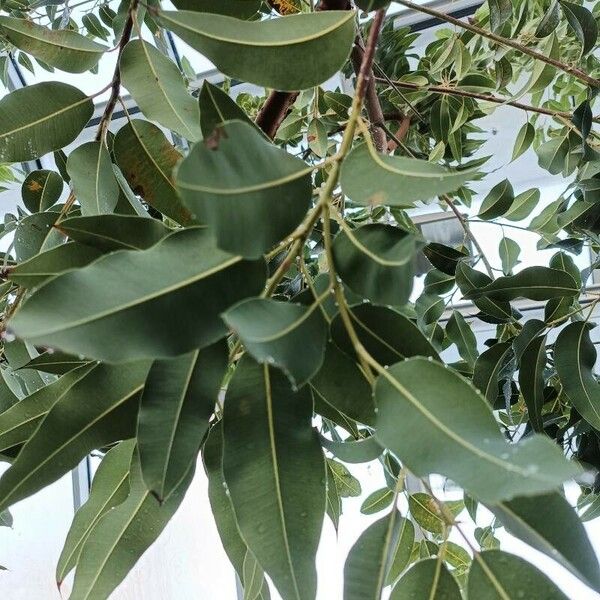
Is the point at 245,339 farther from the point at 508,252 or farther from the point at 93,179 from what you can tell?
the point at 508,252

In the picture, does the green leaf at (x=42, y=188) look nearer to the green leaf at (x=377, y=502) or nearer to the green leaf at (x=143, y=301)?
the green leaf at (x=143, y=301)

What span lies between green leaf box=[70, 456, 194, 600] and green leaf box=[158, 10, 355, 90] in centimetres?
23

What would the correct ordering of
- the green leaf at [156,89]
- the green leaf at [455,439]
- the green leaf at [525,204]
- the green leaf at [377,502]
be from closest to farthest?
the green leaf at [455,439] < the green leaf at [156,89] < the green leaf at [525,204] < the green leaf at [377,502]

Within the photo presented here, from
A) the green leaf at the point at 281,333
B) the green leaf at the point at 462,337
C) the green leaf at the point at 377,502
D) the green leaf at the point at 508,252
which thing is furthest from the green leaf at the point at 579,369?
the green leaf at the point at 377,502

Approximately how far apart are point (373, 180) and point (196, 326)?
10cm

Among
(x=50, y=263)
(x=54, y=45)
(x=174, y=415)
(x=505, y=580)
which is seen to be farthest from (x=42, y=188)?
(x=505, y=580)

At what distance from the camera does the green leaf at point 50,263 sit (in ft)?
1.14

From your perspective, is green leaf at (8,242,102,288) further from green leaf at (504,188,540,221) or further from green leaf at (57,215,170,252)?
green leaf at (504,188,540,221)

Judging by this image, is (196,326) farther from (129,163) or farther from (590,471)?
(590,471)

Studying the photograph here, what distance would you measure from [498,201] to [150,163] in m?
0.50

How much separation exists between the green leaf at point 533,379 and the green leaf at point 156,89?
1.09ft

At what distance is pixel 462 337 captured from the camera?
0.80 m

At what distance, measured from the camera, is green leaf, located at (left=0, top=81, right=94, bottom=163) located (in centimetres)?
43

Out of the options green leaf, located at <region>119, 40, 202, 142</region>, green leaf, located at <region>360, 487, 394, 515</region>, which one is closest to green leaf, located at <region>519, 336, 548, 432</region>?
green leaf, located at <region>119, 40, 202, 142</region>
